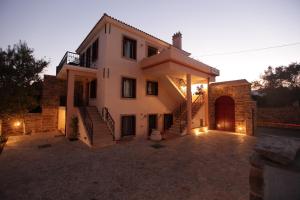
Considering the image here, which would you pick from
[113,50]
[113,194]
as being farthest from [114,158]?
[113,50]

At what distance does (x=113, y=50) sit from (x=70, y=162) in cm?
780

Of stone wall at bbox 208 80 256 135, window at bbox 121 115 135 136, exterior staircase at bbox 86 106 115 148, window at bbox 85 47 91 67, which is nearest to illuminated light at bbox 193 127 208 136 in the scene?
stone wall at bbox 208 80 256 135

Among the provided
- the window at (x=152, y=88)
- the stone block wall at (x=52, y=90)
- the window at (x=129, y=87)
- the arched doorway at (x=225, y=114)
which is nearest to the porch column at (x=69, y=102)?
the window at (x=129, y=87)

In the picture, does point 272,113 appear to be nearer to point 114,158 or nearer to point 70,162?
point 114,158

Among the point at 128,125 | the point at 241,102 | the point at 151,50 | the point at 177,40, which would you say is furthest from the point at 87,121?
the point at 241,102

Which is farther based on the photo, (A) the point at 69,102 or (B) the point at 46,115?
(B) the point at 46,115

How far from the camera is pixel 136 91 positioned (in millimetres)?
11961

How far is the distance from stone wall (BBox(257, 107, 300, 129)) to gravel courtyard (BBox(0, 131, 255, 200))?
13067mm

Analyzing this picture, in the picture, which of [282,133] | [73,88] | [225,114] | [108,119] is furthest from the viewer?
[225,114]

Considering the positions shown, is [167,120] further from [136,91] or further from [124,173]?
[124,173]

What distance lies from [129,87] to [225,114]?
985 cm

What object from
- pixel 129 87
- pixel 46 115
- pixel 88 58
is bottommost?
pixel 46 115

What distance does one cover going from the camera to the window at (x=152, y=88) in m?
13.1

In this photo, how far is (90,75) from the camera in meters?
12.0
